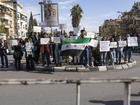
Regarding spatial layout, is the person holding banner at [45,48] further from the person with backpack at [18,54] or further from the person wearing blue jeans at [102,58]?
the person wearing blue jeans at [102,58]

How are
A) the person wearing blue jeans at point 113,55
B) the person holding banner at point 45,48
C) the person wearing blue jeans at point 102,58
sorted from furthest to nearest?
1. the person wearing blue jeans at point 113,55
2. the person wearing blue jeans at point 102,58
3. the person holding banner at point 45,48

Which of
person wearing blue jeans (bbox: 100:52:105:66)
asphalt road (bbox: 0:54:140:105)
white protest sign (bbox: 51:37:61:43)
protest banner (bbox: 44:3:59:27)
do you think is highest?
protest banner (bbox: 44:3:59:27)

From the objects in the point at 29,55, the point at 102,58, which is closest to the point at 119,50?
the point at 102,58

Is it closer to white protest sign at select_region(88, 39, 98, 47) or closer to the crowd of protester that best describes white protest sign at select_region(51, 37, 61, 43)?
the crowd of protester

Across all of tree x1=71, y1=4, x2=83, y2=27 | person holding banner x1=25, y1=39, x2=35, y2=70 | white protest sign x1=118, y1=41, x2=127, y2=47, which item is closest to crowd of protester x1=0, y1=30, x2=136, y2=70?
person holding banner x1=25, y1=39, x2=35, y2=70

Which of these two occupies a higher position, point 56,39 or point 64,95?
point 56,39

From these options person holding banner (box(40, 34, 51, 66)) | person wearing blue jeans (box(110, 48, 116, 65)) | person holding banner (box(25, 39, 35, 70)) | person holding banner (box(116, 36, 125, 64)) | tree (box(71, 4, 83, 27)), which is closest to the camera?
person holding banner (box(25, 39, 35, 70))

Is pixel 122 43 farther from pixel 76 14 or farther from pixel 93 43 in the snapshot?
pixel 76 14

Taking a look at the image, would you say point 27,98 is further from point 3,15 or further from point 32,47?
point 3,15

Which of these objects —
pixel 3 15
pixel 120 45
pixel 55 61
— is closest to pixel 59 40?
pixel 55 61

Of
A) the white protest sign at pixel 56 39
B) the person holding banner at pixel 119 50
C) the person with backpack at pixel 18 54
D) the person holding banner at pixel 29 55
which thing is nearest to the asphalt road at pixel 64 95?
the person holding banner at pixel 29 55

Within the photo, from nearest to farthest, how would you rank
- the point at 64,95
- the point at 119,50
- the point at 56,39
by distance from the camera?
the point at 64,95 → the point at 56,39 → the point at 119,50

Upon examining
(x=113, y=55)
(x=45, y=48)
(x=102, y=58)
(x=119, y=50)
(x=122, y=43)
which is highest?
(x=122, y=43)

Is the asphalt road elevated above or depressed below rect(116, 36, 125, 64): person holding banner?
below
